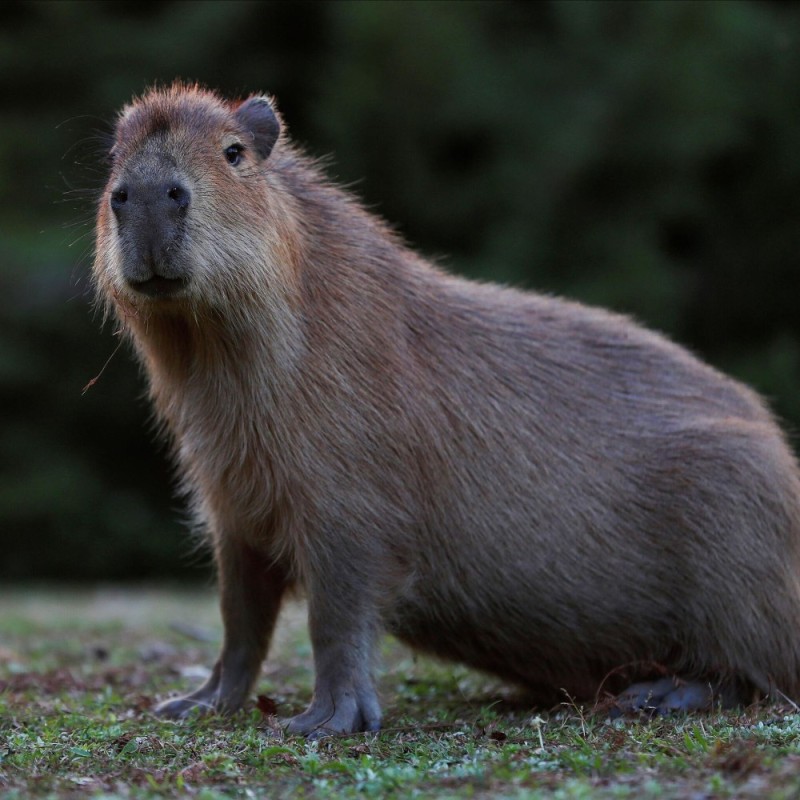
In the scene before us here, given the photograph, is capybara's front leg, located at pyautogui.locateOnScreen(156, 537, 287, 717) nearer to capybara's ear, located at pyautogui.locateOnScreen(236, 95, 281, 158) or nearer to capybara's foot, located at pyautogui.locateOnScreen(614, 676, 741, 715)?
capybara's foot, located at pyautogui.locateOnScreen(614, 676, 741, 715)

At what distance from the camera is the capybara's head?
15.1 ft

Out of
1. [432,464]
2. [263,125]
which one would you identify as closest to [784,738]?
[432,464]

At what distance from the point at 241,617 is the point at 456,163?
9.08 meters

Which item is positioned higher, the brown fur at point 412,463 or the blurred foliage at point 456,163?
the blurred foliage at point 456,163

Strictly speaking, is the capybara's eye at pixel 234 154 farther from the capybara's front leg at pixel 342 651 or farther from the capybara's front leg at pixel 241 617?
the capybara's front leg at pixel 342 651

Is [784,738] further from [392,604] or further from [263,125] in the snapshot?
[263,125]

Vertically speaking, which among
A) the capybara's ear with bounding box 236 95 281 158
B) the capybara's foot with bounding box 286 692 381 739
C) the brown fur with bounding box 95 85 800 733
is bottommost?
the capybara's foot with bounding box 286 692 381 739

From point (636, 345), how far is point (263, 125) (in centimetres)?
183

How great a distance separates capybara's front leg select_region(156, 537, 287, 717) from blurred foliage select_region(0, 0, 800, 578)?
7453 mm

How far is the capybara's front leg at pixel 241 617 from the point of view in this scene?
5316 mm

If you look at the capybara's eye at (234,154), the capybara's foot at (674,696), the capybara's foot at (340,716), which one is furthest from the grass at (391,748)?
the capybara's eye at (234,154)

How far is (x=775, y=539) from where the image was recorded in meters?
5.14

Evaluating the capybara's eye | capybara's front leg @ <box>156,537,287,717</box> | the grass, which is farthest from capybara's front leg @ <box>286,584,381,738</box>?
the capybara's eye

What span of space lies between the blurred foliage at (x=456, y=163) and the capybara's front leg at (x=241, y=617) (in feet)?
24.5
